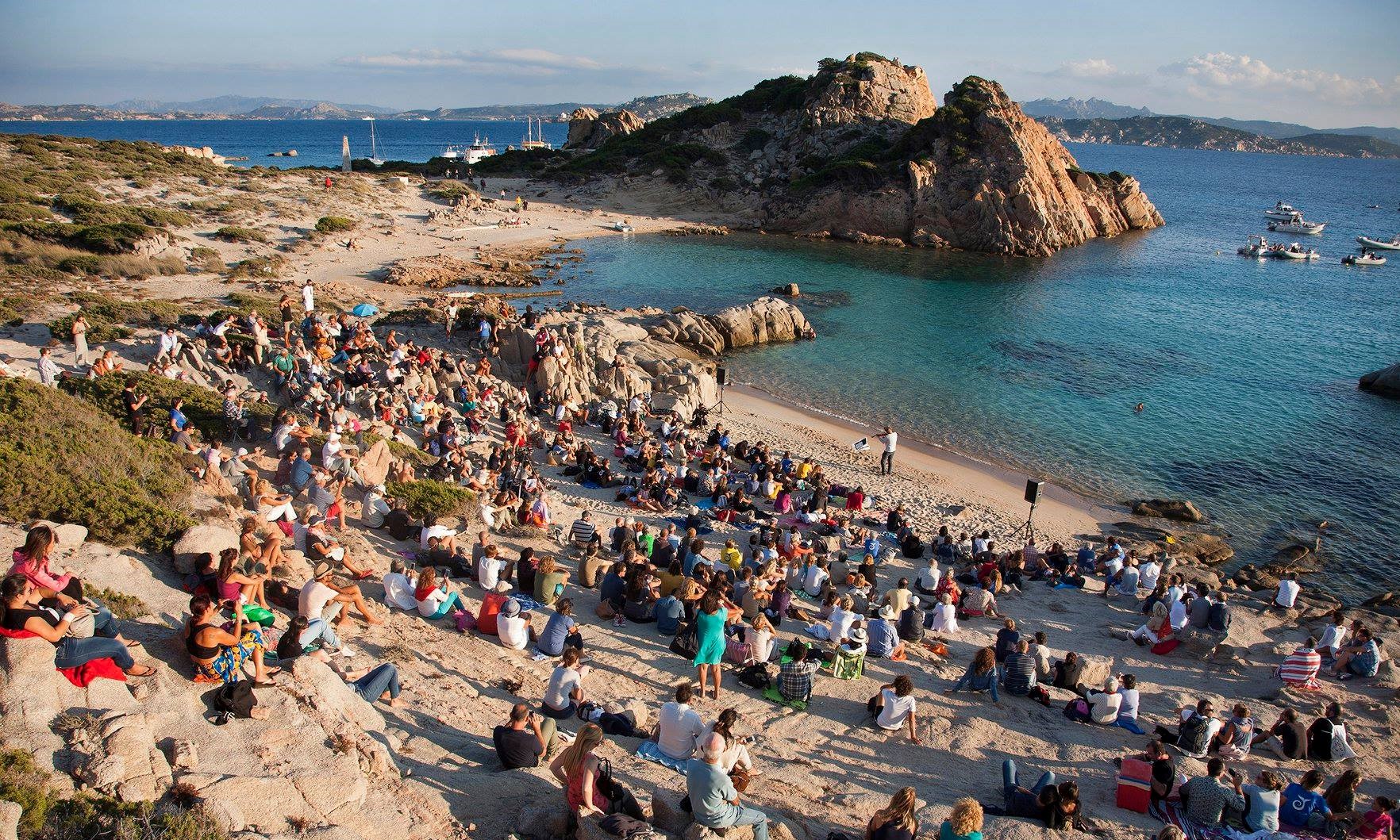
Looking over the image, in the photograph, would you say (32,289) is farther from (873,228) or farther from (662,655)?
(873,228)

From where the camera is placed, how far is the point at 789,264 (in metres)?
56.7

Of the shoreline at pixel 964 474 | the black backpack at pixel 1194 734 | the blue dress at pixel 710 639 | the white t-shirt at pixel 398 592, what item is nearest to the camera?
the black backpack at pixel 1194 734

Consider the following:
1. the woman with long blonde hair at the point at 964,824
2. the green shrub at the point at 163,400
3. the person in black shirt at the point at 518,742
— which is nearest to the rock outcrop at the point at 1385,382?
the woman with long blonde hair at the point at 964,824

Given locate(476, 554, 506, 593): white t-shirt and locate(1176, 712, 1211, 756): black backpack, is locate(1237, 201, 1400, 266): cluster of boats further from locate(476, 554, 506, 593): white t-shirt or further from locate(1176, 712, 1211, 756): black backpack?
locate(476, 554, 506, 593): white t-shirt

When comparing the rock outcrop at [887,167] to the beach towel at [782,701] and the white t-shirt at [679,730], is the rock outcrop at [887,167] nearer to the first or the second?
the beach towel at [782,701]

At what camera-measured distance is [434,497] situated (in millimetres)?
15383

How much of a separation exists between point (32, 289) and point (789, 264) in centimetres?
4190

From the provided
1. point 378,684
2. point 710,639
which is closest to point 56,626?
point 378,684

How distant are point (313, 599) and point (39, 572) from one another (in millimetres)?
2777

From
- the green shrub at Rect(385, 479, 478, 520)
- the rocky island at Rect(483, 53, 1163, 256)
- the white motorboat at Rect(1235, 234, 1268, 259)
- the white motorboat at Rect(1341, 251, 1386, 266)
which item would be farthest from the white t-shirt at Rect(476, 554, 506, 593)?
the white motorboat at Rect(1341, 251, 1386, 266)

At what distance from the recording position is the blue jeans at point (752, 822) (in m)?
6.86

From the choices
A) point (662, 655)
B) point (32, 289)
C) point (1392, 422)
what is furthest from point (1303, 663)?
point (32, 289)

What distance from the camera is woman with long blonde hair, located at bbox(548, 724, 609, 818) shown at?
6.80 meters

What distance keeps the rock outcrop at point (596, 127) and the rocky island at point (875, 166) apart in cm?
1203
